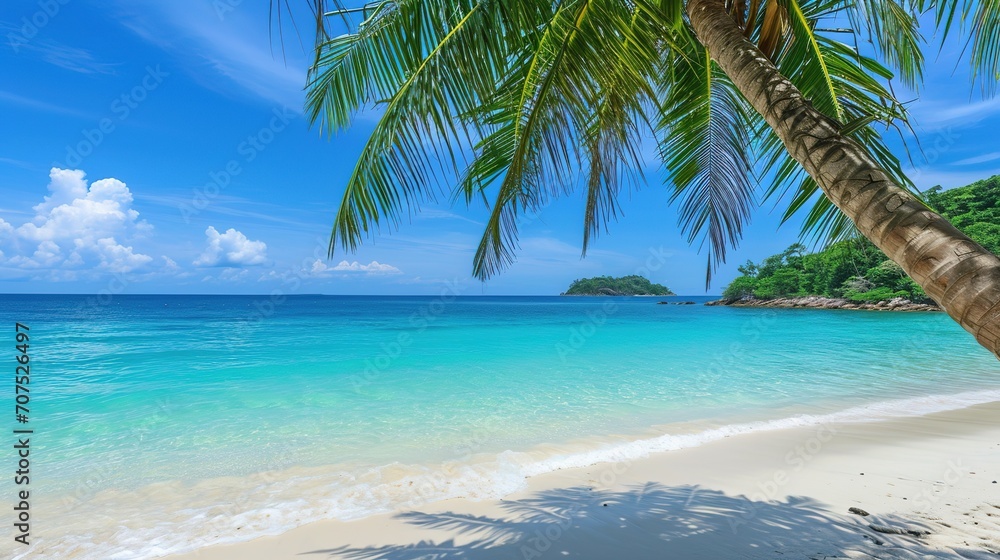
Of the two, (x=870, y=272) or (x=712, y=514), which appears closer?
(x=712, y=514)

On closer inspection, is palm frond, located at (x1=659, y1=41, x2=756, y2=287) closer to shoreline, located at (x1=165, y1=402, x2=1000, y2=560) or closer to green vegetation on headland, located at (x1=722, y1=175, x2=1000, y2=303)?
shoreline, located at (x1=165, y1=402, x2=1000, y2=560)

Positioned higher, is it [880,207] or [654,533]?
[880,207]

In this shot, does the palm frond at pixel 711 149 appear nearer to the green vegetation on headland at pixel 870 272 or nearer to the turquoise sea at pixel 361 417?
the turquoise sea at pixel 361 417

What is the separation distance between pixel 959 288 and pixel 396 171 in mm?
2543

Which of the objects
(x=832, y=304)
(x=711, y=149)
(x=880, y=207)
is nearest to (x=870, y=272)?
(x=832, y=304)

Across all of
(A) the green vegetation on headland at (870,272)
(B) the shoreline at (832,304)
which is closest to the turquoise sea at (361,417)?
(A) the green vegetation on headland at (870,272)

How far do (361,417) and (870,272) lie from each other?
141 feet

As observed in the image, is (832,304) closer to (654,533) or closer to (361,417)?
(361,417)

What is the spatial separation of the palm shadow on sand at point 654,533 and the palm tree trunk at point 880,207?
201 cm

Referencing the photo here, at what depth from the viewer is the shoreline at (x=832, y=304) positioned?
35000 mm

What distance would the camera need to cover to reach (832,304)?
136 ft

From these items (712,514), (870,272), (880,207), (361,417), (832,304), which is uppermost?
(870,272)

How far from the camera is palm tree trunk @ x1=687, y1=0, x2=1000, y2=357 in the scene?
4.28 feet

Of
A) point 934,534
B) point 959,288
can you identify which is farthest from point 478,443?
point 959,288
